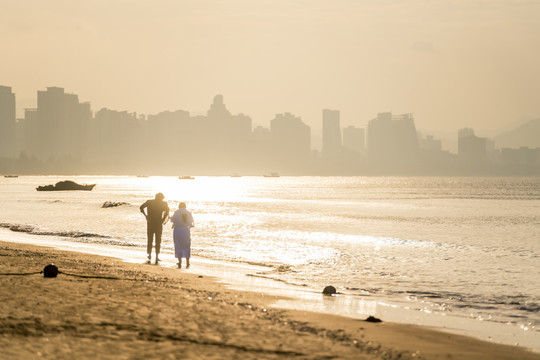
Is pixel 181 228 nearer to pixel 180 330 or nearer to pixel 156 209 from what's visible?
pixel 156 209

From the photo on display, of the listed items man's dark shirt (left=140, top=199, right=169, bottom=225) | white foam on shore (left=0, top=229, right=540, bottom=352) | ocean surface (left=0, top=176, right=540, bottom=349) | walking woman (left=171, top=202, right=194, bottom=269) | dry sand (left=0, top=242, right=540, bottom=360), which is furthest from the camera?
man's dark shirt (left=140, top=199, right=169, bottom=225)

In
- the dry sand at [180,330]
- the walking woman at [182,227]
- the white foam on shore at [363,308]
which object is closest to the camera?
the dry sand at [180,330]

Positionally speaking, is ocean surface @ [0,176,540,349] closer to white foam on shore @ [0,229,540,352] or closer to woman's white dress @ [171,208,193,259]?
white foam on shore @ [0,229,540,352]

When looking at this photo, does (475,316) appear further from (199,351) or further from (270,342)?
(199,351)

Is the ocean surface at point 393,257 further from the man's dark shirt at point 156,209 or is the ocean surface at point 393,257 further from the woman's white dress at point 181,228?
the man's dark shirt at point 156,209

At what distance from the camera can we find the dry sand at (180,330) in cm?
809

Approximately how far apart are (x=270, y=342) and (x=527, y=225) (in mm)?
49792

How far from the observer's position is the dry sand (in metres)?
8.09

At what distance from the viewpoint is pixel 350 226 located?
4822 centimetres

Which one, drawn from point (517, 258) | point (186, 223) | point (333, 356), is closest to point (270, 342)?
point (333, 356)

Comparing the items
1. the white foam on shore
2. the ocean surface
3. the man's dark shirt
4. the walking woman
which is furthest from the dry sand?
the man's dark shirt

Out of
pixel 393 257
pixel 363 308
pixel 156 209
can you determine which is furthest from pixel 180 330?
pixel 393 257

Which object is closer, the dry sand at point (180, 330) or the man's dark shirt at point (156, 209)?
the dry sand at point (180, 330)

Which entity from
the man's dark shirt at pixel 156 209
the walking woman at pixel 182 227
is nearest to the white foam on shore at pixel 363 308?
the walking woman at pixel 182 227
